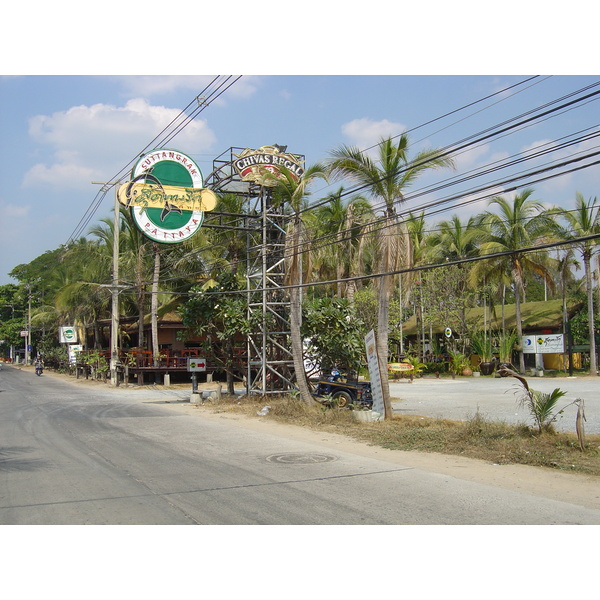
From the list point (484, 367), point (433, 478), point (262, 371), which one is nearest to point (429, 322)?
point (484, 367)

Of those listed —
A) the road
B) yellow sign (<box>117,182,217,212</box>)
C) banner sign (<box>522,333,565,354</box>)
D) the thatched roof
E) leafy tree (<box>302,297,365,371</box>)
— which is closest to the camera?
the road

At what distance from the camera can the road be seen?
7.18 m

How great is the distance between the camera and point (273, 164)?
2100 centimetres

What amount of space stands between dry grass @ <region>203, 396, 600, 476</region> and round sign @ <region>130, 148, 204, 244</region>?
21.7 ft

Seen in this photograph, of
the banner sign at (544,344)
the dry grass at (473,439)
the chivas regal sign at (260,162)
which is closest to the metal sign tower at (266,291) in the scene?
the chivas regal sign at (260,162)

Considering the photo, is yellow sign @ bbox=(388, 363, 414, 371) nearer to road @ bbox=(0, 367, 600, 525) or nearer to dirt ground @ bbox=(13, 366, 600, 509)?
dirt ground @ bbox=(13, 366, 600, 509)

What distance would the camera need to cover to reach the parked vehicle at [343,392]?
62.7 feet

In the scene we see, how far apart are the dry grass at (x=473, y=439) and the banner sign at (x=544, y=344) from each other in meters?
23.1

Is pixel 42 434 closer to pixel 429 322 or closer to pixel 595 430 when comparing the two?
pixel 595 430

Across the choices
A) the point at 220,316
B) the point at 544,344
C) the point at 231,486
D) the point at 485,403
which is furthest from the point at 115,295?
the point at 231,486

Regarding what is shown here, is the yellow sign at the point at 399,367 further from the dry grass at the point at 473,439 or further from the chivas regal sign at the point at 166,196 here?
the chivas regal sign at the point at 166,196

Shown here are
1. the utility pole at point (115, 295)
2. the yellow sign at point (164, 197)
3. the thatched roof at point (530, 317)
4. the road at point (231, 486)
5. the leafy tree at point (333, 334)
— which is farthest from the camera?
the thatched roof at point (530, 317)

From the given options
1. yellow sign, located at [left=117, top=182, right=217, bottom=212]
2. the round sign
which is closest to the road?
the round sign

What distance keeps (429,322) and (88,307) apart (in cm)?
2653
